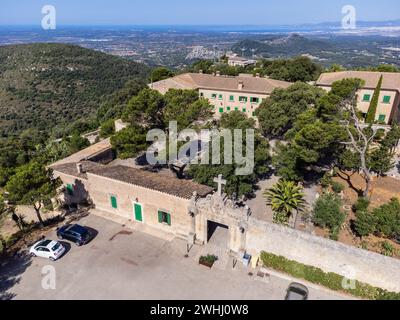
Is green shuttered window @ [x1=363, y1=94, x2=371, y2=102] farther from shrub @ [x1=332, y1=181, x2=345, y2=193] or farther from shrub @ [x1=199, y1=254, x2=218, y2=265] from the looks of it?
shrub @ [x1=199, y1=254, x2=218, y2=265]

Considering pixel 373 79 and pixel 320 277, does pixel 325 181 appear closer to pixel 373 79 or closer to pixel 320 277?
pixel 320 277

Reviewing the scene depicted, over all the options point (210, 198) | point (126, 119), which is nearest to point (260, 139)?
point (210, 198)

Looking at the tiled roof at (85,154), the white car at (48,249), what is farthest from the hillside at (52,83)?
the white car at (48,249)

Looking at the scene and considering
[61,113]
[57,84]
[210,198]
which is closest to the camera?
[210,198]

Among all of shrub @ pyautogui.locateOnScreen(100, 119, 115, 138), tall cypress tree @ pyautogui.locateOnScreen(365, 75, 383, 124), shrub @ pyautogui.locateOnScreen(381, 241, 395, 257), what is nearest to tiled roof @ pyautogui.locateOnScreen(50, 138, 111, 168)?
shrub @ pyautogui.locateOnScreen(100, 119, 115, 138)

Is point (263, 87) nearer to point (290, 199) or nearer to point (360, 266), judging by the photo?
point (290, 199)

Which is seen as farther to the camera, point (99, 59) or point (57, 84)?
point (99, 59)
